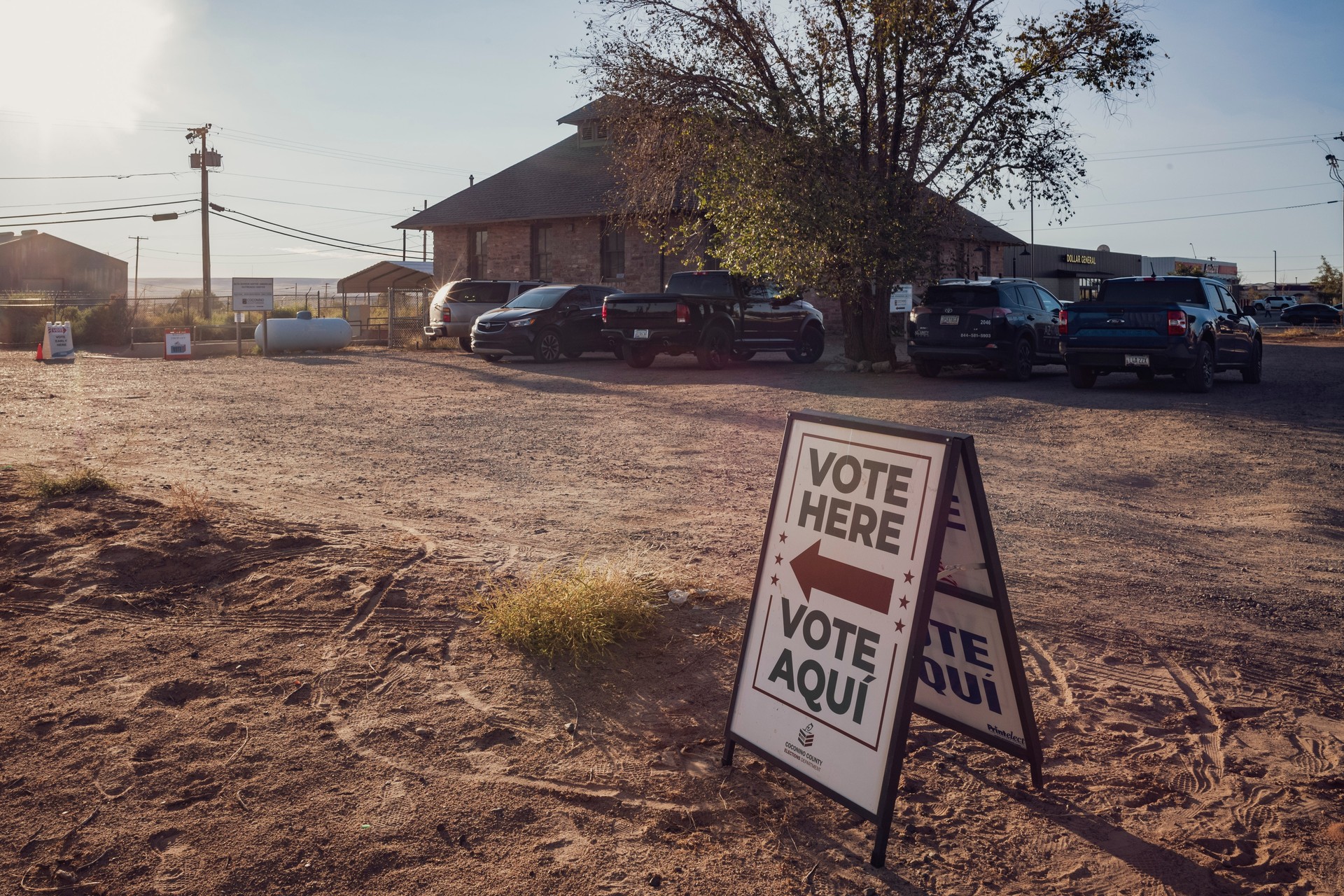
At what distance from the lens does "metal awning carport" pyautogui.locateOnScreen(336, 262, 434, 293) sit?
56969 millimetres

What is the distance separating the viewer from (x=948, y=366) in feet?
63.8

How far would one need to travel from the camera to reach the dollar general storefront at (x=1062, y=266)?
53281 millimetres

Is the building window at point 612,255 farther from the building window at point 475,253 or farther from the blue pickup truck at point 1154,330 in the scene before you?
the blue pickup truck at point 1154,330

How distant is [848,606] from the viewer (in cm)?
323

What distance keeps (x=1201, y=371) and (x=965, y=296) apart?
3770 millimetres

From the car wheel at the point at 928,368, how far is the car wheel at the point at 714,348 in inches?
150

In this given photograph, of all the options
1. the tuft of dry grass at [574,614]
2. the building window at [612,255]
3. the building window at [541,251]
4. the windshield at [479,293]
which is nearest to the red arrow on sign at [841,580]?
the tuft of dry grass at [574,614]

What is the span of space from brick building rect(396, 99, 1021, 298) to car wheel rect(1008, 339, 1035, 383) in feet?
50.4

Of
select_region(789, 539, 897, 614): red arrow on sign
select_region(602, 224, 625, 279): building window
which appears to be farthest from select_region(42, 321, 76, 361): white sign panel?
select_region(789, 539, 897, 614): red arrow on sign

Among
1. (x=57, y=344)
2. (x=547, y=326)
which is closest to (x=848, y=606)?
(x=547, y=326)

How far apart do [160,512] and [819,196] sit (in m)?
13.3

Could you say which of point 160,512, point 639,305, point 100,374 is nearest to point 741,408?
point 639,305

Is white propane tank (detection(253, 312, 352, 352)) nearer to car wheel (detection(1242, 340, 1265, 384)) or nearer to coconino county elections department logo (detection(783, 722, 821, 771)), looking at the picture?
car wheel (detection(1242, 340, 1265, 384))

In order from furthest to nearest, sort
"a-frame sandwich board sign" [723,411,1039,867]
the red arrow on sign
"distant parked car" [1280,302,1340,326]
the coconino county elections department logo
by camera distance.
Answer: "distant parked car" [1280,302,1340,326] → the coconino county elections department logo → the red arrow on sign → "a-frame sandwich board sign" [723,411,1039,867]
